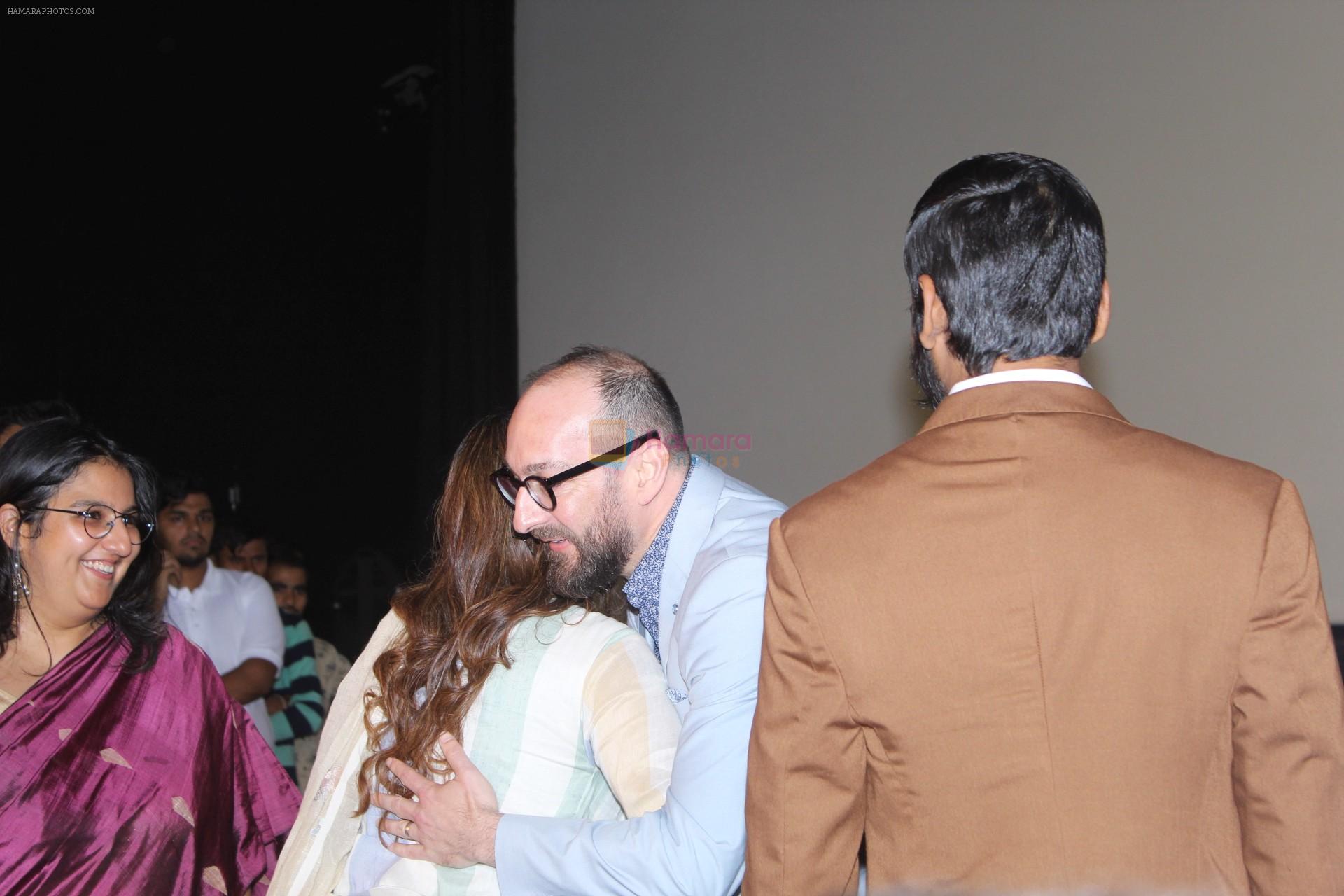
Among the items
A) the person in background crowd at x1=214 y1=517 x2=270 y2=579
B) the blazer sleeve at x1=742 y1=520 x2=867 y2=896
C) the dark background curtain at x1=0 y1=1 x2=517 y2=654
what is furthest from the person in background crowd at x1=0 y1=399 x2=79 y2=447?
the blazer sleeve at x1=742 y1=520 x2=867 y2=896

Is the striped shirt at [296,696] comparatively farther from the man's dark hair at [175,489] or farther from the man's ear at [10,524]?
the man's ear at [10,524]

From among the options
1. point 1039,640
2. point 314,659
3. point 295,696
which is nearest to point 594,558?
→ point 1039,640

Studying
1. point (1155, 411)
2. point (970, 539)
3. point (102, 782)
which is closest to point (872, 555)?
point (970, 539)

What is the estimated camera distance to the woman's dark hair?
172 centimetres

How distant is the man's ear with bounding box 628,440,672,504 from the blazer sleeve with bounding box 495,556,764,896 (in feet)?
0.65

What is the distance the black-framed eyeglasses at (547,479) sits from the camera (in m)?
1.39

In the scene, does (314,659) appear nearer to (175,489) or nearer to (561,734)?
(175,489)

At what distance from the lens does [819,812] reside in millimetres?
1035

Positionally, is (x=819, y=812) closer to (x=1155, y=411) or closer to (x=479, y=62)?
(x=1155, y=411)

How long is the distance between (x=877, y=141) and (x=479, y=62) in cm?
205

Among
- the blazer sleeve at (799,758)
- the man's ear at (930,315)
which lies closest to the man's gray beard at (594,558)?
the blazer sleeve at (799,758)

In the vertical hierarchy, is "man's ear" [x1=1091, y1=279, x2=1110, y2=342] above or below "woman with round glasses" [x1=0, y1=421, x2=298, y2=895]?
above

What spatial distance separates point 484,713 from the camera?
1312mm

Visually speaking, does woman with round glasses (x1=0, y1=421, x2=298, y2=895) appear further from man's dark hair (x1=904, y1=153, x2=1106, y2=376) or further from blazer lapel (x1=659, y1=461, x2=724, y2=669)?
man's dark hair (x1=904, y1=153, x2=1106, y2=376)
